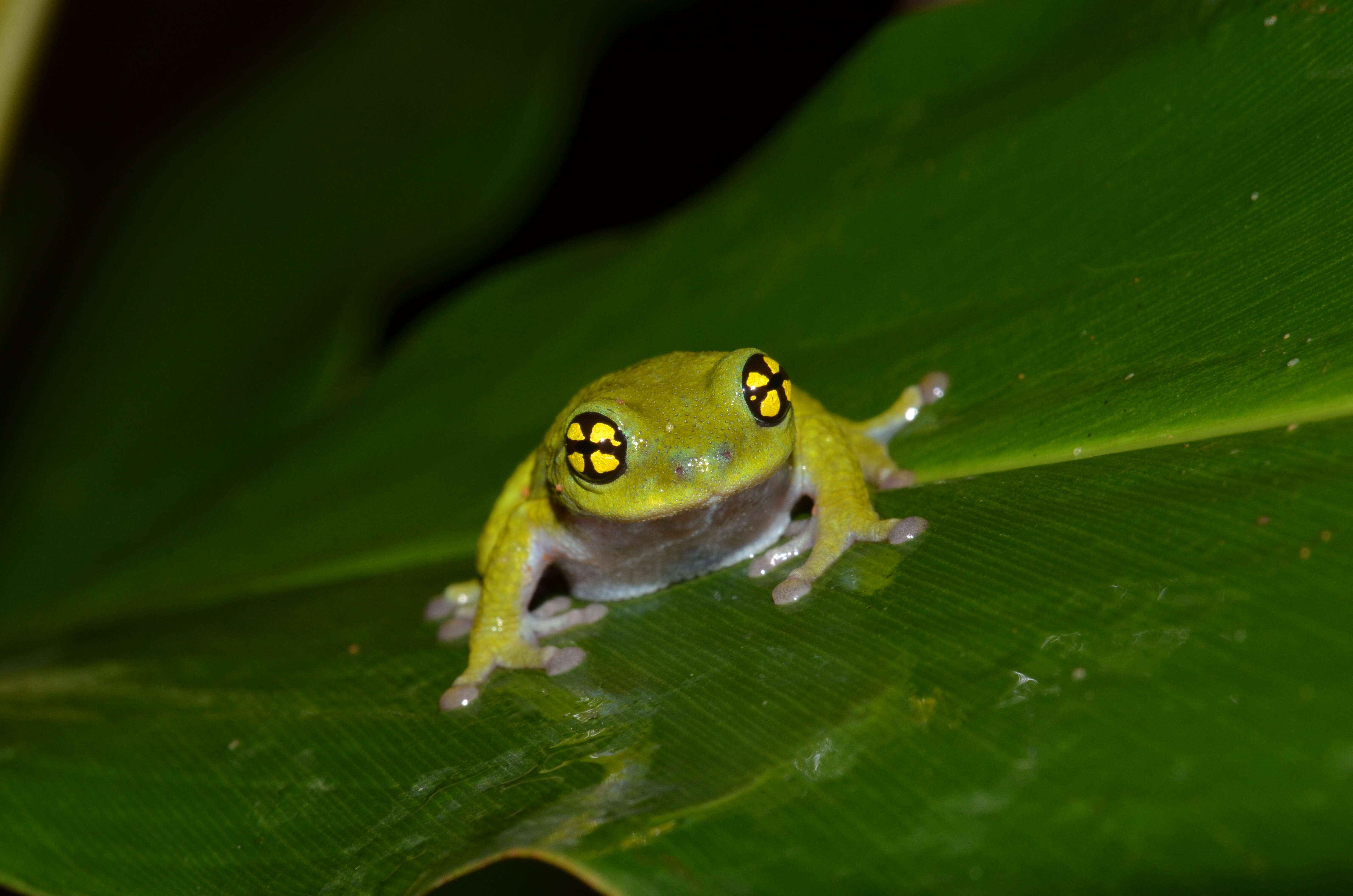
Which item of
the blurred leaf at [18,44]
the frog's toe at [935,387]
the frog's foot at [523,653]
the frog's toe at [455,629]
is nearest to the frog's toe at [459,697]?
the frog's foot at [523,653]

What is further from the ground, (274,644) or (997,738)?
(274,644)

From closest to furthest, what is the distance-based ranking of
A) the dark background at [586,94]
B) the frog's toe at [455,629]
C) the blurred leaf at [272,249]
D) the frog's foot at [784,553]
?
the frog's foot at [784,553]
the frog's toe at [455,629]
the blurred leaf at [272,249]
the dark background at [586,94]

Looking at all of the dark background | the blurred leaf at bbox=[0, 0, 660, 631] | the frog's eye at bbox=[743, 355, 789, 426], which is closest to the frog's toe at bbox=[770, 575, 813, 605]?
the frog's eye at bbox=[743, 355, 789, 426]

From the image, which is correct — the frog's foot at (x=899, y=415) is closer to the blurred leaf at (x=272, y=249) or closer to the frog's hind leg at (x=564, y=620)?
the frog's hind leg at (x=564, y=620)

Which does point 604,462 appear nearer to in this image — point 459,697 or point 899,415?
point 459,697

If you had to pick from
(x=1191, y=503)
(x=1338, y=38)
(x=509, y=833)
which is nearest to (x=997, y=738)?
(x=1191, y=503)

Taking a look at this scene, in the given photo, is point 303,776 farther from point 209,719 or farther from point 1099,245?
point 1099,245

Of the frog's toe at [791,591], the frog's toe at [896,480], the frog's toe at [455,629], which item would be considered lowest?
the frog's toe at [791,591]
